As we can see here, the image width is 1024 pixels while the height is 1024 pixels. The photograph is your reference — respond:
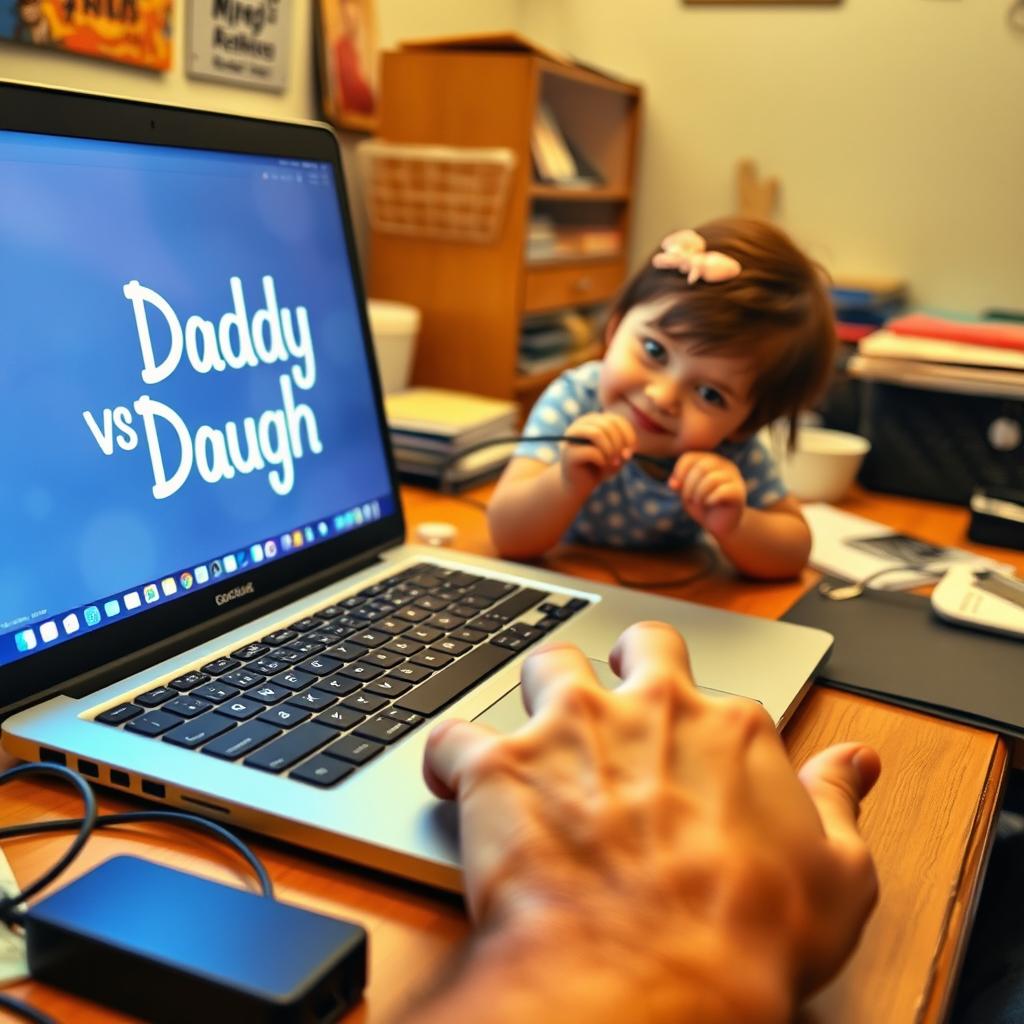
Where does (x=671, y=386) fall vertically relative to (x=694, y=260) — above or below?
below

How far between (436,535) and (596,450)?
178 mm

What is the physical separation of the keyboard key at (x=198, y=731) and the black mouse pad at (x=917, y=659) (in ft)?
1.31

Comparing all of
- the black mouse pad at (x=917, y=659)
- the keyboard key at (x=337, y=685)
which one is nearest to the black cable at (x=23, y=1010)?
the keyboard key at (x=337, y=685)

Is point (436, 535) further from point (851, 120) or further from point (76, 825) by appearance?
point (851, 120)

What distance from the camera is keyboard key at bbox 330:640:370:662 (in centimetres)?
60

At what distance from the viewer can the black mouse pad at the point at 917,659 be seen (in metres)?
0.68

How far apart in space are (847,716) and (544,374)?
1068mm

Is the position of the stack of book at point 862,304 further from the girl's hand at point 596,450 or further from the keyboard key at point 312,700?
the keyboard key at point 312,700

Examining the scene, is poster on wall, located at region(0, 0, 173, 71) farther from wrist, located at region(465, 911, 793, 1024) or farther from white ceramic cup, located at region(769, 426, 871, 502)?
wrist, located at region(465, 911, 793, 1024)

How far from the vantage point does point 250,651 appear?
60 centimetres

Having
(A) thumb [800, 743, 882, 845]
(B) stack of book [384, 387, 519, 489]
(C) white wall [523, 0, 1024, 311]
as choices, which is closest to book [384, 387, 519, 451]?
(B) stack of book [384, 387, 519, 489]

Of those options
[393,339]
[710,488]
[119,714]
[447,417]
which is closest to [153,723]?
[119,714]

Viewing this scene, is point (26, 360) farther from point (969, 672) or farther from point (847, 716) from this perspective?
point (969, 672)

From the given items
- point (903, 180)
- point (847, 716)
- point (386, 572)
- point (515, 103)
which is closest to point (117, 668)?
point (386, 572)
